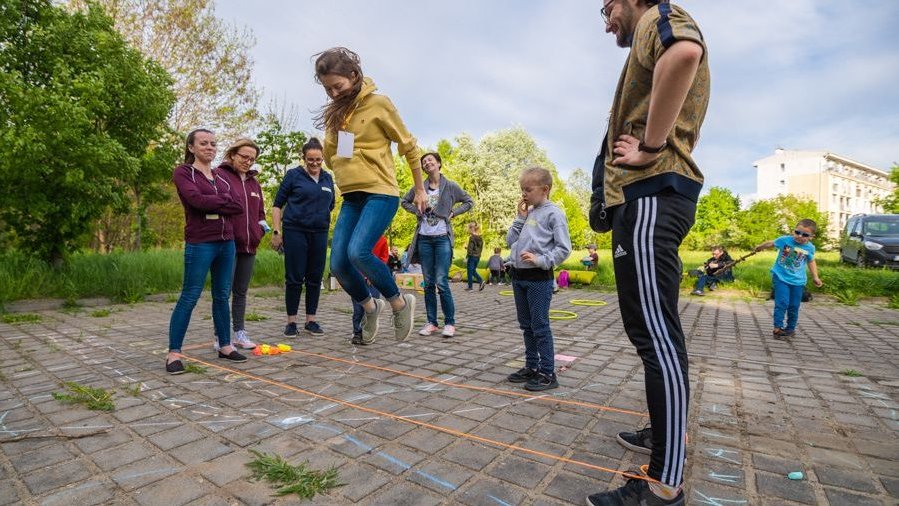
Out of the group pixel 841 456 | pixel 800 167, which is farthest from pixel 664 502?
pixel 800 167

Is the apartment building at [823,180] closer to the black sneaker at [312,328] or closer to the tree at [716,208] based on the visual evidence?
the tree at [716,208]

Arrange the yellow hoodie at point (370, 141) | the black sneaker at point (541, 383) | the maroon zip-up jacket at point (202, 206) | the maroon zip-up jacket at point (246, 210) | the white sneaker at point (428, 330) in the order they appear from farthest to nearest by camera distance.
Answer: the white sneaker at point (428, 330), the maroon zip-up jacket at point (246, 210), the yellow hoodie at point (370, 141), the maroon zip-up jacket at point (202, 206), the black sneaker at point (541, 383)

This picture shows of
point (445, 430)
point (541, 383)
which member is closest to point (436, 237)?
point (541, 383)

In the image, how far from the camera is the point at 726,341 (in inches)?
198

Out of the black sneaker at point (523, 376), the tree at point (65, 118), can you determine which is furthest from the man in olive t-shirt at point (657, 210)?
A: the tree at point (65, 118)

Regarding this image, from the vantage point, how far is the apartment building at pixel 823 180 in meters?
65.7

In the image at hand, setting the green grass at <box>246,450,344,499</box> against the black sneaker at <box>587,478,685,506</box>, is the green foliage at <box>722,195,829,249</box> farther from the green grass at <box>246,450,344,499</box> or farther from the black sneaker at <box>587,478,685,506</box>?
the green grass at <box>246,450,344,499</box>

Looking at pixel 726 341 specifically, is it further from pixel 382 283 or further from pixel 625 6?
pixel 625 6

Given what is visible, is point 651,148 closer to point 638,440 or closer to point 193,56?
point 638,440

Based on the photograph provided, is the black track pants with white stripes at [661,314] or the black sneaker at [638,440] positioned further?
the black sneaker at [638,440]

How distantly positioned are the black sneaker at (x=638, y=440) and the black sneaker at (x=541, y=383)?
2.65 ft

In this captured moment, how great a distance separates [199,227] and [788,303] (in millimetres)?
6326

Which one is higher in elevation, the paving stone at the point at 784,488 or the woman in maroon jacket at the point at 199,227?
the woman in maroon jacket at the point at 199,227

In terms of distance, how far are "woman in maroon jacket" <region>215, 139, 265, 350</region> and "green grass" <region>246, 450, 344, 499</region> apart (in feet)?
8.14
